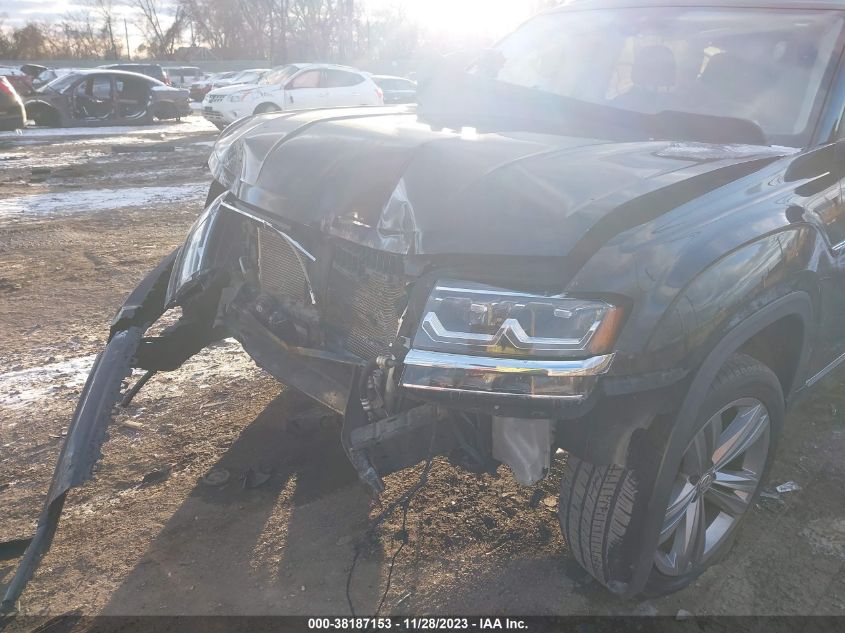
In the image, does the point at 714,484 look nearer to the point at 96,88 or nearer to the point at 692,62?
the point at 692,62

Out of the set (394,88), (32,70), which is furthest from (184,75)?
(394,88)

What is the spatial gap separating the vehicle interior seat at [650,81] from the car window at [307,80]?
45.6 ft

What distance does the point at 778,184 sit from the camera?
2.22 meters

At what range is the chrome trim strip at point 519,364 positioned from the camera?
175 cm

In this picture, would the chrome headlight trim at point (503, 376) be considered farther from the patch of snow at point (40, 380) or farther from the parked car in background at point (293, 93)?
the parked car in background at point (293, 93)

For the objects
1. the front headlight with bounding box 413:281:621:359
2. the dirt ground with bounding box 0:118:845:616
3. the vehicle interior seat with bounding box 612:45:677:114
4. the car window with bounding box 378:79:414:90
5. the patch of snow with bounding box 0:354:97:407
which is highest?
the vehicle interior seat with bounding box 612:45:677:114

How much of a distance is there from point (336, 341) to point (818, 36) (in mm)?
2310

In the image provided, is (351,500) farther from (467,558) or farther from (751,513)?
(751,513)

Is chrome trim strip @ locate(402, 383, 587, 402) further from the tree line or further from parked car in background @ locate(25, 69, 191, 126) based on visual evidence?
the tree line

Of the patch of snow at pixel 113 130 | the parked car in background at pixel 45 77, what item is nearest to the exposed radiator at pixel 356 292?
the patch of snow at pixel 113 130

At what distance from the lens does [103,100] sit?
16.6m

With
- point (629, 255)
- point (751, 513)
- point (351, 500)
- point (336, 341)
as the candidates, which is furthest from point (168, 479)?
point (751, 513)

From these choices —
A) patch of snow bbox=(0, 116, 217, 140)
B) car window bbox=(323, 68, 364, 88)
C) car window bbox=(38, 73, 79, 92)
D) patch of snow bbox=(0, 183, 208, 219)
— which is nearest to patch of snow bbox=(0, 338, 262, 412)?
patch of snow bbox=(0, 183, 208, 219)

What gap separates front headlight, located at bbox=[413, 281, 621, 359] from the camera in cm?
177
